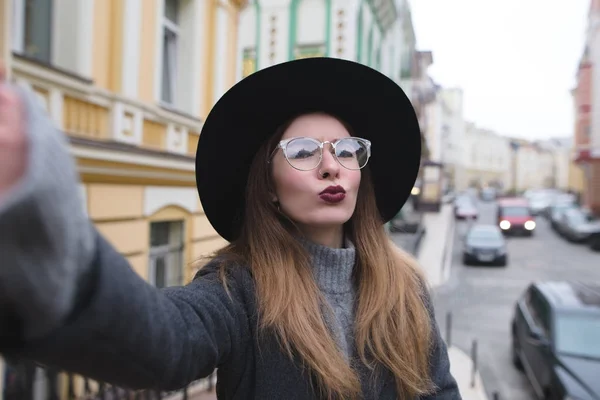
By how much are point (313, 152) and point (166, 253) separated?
205 inches

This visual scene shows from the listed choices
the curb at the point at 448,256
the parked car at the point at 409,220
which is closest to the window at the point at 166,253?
the curb at the point at 448,256

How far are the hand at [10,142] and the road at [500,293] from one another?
19.3 feet

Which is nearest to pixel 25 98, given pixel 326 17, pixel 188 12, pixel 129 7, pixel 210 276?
pixel 210 276

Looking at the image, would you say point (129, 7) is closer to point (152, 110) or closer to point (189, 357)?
point (152, 110)

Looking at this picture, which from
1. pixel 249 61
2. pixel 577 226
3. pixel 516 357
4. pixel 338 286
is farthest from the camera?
pixel 577 226

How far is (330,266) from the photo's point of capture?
57.2 inches

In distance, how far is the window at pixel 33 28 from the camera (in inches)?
157

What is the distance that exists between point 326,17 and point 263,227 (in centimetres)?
1326

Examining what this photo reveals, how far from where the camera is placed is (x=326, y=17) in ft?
44.3

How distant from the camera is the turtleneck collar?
4.70 feet

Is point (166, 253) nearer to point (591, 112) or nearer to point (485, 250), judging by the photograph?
point (485, 250)

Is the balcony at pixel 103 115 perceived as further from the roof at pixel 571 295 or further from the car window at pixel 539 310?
the roof at pixel 571 295

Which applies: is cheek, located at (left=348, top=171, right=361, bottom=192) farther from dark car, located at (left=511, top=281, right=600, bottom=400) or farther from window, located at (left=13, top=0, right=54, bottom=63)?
dark car, located at (left=511, top=281, right=600, bottom=400)

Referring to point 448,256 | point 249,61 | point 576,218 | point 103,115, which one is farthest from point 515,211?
point 103,115
